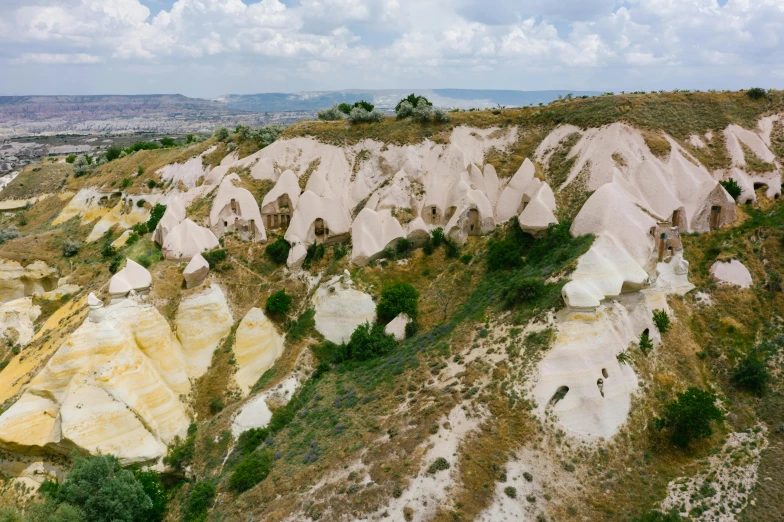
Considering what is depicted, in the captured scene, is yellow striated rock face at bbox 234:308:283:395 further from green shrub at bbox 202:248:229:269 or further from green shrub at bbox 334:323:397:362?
green shrub at bbox 334:323:397:362

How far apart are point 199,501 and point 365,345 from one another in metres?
15.1

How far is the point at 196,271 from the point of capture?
37.3 meters

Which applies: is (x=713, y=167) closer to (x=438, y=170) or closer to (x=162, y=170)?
(x=438, y=170)

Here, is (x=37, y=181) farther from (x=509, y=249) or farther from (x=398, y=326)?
(x=509, y=249)

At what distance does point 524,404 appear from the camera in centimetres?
2373

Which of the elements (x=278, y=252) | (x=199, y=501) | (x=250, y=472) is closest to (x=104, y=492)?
(x=199, y=501)

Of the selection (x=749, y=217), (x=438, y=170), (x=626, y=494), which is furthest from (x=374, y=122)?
(x=626, y=494)

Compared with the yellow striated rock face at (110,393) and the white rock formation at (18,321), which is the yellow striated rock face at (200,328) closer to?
the yellow striated rock face at (110,393)

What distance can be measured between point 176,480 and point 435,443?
64.7ft

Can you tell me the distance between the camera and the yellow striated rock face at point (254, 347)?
117 ft

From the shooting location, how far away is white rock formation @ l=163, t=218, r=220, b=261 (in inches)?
1561

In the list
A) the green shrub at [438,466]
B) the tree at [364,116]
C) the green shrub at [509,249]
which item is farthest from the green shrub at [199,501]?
the tree at [364,116]

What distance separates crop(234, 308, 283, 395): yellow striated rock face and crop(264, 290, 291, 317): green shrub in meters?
0.84

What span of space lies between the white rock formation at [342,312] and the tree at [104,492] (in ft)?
55.1
